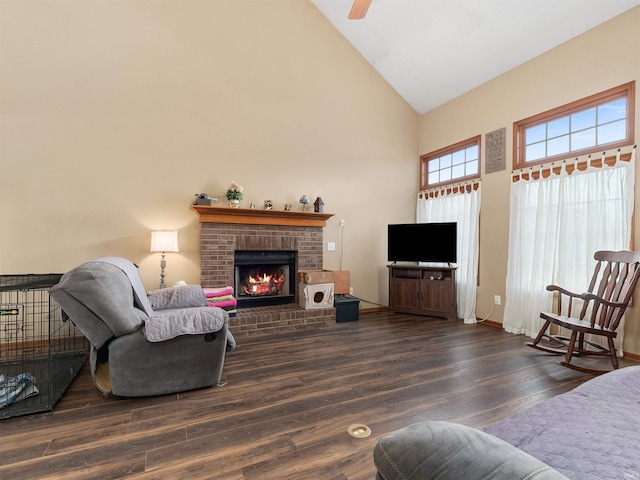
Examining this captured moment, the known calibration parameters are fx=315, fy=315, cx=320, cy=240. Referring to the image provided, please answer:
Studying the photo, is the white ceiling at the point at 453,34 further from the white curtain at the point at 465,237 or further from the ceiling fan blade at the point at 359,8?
the white curtain at the point at 465,237

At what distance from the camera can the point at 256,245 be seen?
14.0 feet

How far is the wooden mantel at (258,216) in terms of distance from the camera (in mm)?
3941

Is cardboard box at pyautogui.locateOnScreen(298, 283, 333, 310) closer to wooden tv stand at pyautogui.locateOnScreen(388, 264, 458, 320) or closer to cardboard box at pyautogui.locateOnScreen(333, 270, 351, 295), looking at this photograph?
cardboard box at pyautogui.locateOnScreen(333, 270, 351, 295)

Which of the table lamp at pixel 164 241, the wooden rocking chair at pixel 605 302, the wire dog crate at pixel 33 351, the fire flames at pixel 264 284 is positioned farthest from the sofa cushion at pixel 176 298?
the wooden rocking chair at pixel 605 302

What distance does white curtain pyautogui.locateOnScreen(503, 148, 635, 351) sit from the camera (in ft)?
10.4

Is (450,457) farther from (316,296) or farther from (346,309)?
(346,309)

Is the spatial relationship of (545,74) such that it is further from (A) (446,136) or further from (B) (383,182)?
(B) (383,182)

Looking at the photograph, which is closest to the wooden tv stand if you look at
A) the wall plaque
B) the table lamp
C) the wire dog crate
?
the wall plaque

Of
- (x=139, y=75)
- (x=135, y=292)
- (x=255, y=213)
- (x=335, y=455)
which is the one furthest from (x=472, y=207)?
(x=139, y=75)

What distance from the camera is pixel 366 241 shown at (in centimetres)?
513

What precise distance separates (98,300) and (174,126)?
8.86 ft

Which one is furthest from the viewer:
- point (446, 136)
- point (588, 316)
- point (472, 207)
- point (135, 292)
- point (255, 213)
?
point (446, 136)

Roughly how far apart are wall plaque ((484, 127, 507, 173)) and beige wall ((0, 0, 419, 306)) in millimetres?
1494

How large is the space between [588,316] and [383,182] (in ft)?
10.4
